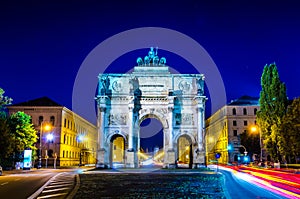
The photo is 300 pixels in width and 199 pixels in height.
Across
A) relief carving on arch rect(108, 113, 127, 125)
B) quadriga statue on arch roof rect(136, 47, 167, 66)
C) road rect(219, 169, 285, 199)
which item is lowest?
road rect(219, 169, 285, 199)

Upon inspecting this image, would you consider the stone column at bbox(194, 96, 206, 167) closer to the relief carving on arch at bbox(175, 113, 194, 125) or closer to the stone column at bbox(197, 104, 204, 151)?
the stone column at bbox(197, 104, 204, 151)

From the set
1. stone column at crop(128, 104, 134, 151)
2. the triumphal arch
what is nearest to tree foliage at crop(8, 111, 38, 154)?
the triumphal arch

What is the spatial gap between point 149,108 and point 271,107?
17611 mm

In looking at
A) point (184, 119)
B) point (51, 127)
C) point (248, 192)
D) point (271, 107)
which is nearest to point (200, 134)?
point (184, 119)

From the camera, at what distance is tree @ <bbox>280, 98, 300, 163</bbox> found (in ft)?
118

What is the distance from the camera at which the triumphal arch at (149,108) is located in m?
49.8

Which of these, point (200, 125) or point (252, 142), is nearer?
point (200, 125)

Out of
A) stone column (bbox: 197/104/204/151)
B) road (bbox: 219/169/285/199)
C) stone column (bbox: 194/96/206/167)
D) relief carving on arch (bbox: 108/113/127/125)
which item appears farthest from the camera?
relief carving on arch (bbox: 108/113/127/125)

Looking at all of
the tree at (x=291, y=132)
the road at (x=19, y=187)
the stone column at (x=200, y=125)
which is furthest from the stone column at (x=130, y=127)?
the road at (x=19, y=187)

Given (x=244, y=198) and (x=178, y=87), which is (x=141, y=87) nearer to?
(x=178, y=87)

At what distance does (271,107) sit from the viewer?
135 feet

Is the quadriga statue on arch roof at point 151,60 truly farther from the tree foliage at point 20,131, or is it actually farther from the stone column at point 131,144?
the tree foliage at point 20,131

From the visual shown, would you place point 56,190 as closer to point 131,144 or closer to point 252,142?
point 131,144

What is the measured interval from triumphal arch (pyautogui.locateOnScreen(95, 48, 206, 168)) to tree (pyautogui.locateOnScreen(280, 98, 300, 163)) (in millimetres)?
14091
